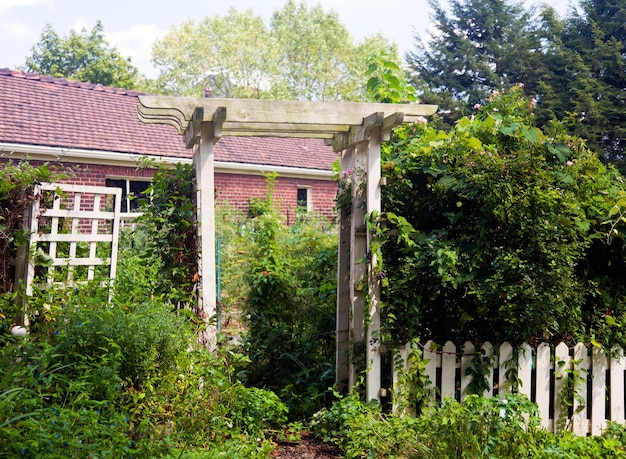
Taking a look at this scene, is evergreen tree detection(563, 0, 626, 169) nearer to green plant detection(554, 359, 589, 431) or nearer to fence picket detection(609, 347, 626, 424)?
fence picket detection(609, 347, 626, 424)

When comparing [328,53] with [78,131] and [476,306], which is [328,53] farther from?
[476,306]

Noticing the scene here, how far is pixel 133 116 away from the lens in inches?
639

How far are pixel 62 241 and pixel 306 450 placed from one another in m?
3.25

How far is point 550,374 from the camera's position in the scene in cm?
519

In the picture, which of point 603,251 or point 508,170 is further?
point 603,251

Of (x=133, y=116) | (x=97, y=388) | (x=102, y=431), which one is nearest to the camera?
(x=102, y=431)

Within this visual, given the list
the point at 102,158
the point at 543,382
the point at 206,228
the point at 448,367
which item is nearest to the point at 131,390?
the point at 206,228

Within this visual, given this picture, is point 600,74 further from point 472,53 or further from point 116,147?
point 116,147

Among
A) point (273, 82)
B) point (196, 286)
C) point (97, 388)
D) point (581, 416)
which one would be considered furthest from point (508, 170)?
point (273, 82)

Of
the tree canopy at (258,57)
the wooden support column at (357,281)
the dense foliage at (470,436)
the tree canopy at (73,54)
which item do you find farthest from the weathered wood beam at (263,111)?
the tree canopy at (73,54)

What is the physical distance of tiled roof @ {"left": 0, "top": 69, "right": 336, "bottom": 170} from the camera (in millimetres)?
13680

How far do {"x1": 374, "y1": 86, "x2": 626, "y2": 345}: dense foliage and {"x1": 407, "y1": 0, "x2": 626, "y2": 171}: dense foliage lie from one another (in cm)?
1351

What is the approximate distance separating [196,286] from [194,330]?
0.39 meters

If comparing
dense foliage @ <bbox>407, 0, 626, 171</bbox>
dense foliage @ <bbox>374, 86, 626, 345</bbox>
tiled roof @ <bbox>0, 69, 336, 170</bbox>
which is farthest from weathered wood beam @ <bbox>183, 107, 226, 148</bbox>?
dense foliage @ <bbox>407, 0, 626, 171</bbox>
